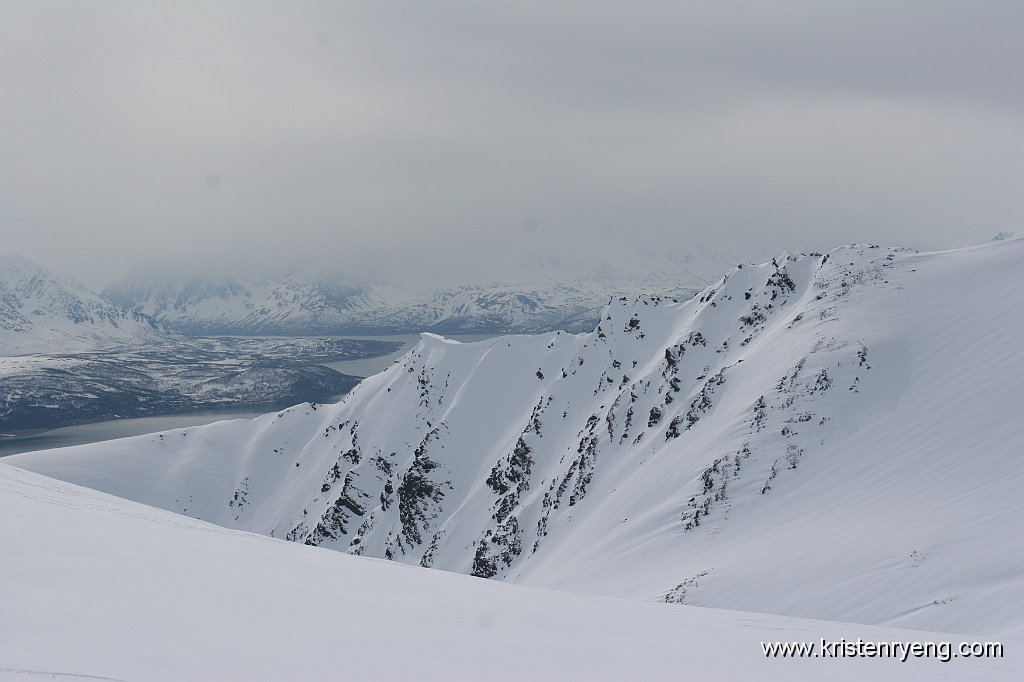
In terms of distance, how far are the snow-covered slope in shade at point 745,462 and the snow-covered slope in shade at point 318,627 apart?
10.4m

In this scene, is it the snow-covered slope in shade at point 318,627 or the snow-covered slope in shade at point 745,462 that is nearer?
the snow-covered slope in shade at point 318,627

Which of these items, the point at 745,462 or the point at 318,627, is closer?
the point at 318,627

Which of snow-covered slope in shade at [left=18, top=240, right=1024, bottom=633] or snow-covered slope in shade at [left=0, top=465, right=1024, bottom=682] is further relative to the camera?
snow-covered slope in shade at [left=18, top=240, right=1024, bottom=633]

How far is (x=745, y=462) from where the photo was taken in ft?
126

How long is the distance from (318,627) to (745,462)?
35.6 metres

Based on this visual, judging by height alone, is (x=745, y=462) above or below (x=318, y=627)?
above

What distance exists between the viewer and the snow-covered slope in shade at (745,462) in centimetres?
2283

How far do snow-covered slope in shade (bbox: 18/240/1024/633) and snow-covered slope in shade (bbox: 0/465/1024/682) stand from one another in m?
10.4

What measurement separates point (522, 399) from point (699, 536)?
Answer: 259 ft

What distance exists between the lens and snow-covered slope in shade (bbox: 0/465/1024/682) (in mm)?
5793

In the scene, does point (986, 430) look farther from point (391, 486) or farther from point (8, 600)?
point (391, 486)

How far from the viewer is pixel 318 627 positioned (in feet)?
24.2

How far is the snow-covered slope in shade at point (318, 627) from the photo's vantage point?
228 inches

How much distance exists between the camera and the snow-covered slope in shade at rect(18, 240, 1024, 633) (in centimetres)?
2283
